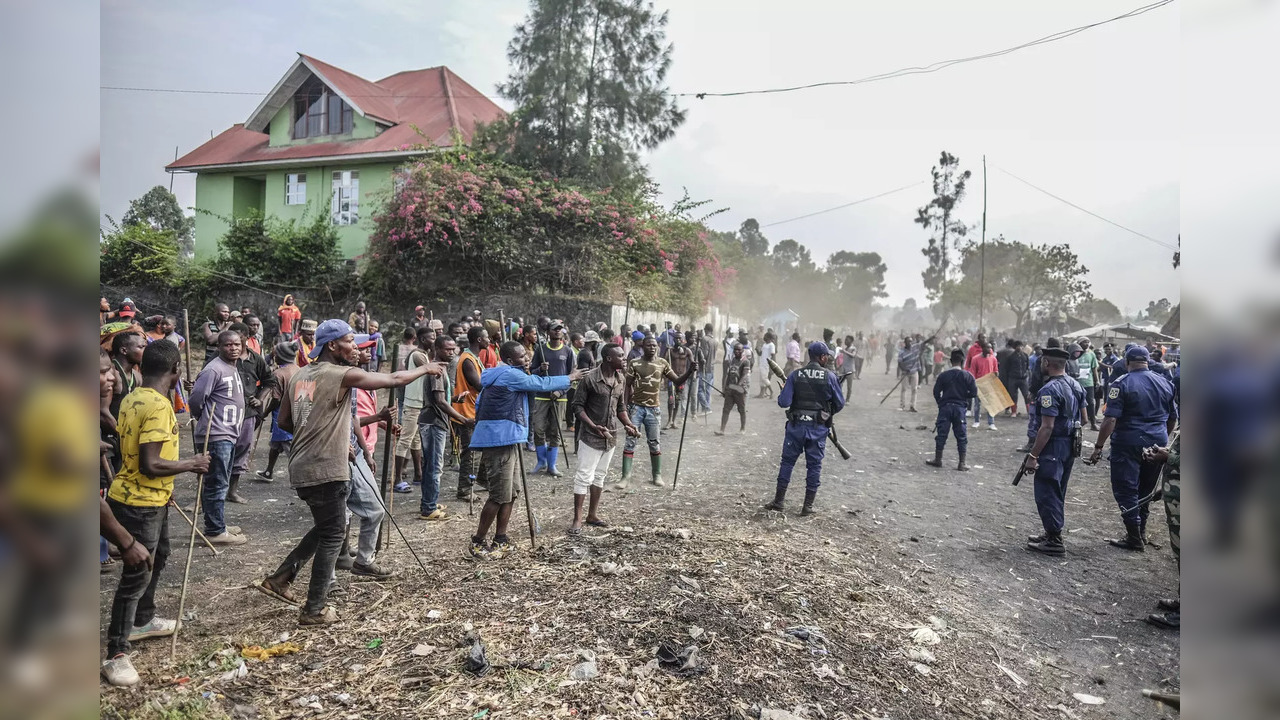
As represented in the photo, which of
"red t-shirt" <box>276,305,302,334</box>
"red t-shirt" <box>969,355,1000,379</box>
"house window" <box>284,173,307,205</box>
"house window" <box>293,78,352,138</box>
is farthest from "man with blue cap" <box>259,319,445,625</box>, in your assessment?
"house window" <box>293,78,352,138</box>

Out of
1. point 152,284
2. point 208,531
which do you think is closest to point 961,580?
point 208,531

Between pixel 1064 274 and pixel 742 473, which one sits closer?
pixel 742 473

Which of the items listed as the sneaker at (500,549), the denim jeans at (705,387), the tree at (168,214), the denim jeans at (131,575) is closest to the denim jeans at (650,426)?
the sneaker at (500,549)

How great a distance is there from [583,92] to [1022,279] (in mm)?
32863

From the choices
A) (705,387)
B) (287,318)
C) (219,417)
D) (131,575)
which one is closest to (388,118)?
(287,318)

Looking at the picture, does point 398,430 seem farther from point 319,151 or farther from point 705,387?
point 319,151

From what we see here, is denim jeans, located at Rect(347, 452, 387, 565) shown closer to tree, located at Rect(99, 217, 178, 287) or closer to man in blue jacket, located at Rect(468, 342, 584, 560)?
man in blue jacket, located at Rect(468, 342, 584, 560)

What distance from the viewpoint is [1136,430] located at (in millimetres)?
6695

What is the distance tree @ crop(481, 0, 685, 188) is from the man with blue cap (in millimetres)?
16195

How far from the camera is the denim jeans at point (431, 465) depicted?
708 cm

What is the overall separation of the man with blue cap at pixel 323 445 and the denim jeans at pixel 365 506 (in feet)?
2.19
